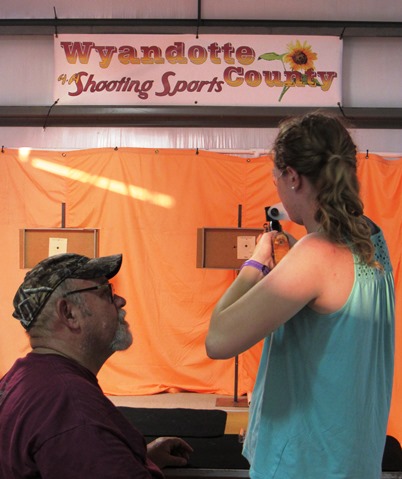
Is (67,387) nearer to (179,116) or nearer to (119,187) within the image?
(119,187)

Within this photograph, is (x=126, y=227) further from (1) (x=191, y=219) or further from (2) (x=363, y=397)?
(2) (x=363, y=397)

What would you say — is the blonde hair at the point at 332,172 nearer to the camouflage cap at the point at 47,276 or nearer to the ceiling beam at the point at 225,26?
the camouflage cap at the point at 47,276

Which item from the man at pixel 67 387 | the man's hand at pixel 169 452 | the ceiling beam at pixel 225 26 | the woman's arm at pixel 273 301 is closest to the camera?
the woman's arm at pixel 273 301

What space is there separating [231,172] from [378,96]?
5.21 feet

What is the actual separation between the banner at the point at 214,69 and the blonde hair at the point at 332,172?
3955 mm

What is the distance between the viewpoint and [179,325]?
481cm

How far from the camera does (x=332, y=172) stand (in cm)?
105

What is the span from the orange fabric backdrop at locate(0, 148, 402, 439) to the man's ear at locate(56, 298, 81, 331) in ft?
11.3

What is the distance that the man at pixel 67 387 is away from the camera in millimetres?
1108

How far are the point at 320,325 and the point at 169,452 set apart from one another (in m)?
0.93

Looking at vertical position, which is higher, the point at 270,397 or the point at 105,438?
the point at 270,397

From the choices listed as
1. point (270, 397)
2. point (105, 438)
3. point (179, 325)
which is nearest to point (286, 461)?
point (270, 397)

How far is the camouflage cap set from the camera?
1337 mm

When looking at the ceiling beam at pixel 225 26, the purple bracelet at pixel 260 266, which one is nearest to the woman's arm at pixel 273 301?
the purple bracelet at pixel 260 266
